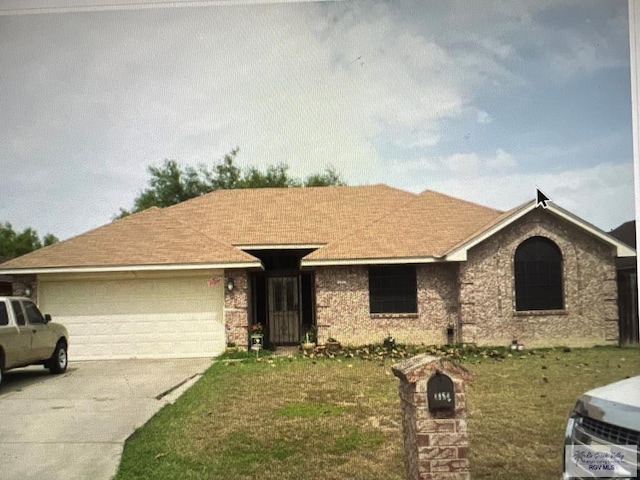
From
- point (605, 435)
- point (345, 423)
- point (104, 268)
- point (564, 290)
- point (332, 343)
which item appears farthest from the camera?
point (332, 343)

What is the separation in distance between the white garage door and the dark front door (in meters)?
4.12

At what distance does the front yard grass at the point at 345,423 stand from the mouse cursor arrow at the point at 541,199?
1507 millimetres

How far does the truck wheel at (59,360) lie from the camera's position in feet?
18.1

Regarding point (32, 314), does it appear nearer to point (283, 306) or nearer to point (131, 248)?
point (131, 248)

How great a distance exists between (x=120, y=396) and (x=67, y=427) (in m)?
0.74

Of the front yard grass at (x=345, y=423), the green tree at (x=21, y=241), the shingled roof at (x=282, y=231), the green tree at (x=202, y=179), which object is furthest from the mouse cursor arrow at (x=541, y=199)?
the green tree at (x=21, y=241)

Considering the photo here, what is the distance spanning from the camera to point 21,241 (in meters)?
5.15

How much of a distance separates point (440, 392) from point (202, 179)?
3630 millimetres

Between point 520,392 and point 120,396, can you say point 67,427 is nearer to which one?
point 120,396

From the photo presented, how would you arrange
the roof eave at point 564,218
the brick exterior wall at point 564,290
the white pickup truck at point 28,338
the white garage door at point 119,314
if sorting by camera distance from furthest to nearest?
1. the white garage door at point 119,314
2. the white pickup truck at point 28,338
3. the brick exterior wall at point 564,290
4. the roof eave at point 564,218

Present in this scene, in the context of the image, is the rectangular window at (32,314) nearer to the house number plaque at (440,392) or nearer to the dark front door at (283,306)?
the house number plaque at (440,392)

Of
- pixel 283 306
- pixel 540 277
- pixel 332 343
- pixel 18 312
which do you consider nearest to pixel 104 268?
pixel 18 312

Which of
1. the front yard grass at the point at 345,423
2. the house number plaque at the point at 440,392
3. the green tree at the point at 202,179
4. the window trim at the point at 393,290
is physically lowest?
the front yard grass at the point at 345,423

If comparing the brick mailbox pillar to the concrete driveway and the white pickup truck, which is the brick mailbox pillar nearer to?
the concrete driveway
